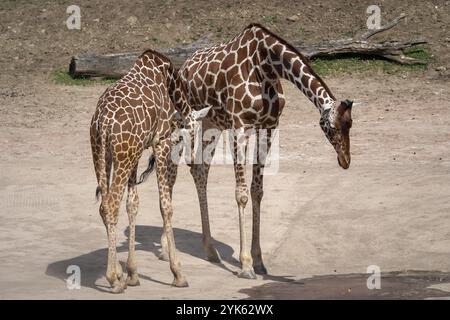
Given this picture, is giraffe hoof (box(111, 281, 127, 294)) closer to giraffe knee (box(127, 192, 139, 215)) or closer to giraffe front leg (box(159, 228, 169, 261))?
giraffe knee (box(127, 192, 139, 215))

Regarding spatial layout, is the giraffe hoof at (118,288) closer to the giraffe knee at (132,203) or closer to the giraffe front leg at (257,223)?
the giraffe knee at (132,203)

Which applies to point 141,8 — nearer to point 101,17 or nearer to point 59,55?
point 101,17

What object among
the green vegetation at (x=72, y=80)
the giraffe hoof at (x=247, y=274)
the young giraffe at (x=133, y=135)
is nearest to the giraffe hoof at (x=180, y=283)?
the young giraffe at (x=133, y=135)

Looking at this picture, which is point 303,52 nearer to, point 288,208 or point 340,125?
point 288,208

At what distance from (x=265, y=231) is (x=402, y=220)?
1.63m

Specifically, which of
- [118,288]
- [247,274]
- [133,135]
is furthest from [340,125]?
[118,288]

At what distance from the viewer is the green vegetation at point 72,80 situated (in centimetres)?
1900

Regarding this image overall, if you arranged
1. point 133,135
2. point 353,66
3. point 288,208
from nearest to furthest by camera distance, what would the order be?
point 133,135
point 288,208
point 353,66

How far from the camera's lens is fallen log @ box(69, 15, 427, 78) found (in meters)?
18.8

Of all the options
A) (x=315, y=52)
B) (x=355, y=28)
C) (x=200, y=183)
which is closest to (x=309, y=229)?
(x=200, y=183)

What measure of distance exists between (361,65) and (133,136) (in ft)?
36.6

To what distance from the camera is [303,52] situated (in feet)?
61.9

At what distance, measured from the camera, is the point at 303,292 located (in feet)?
28.3

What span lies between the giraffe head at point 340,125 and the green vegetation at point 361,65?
945 centimetres
